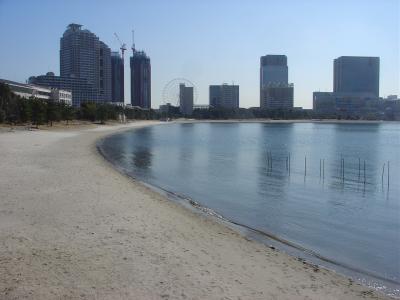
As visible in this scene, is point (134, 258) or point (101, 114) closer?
point (134, 258)

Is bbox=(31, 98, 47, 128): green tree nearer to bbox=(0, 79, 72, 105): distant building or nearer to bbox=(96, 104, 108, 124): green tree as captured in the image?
bbox=(0, 79, 72, 105): distant building

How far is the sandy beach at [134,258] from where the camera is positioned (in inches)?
318

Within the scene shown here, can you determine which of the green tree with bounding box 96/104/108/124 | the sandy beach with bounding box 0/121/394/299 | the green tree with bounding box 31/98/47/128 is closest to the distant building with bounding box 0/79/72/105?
the green tree with bounding box 96/104/108/124

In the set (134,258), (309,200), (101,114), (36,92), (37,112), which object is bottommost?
(309,200)

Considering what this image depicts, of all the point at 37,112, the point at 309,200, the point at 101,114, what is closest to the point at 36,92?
the point at 101,114

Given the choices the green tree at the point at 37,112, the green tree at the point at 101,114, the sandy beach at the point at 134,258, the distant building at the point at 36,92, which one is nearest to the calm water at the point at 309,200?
the sandy beach at the point at 134,258

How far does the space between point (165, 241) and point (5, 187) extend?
9946 millimetres

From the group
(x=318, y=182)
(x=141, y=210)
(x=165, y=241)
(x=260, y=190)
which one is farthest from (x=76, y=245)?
(x=318, y=182)

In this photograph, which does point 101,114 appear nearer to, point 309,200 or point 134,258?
point 309,200

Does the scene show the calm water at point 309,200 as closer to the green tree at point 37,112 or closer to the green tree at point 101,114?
the green tree at point 37,112

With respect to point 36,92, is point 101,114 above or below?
below

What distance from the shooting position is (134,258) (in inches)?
388

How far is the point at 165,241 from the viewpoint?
461 inches

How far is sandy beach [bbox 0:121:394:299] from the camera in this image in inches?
318
